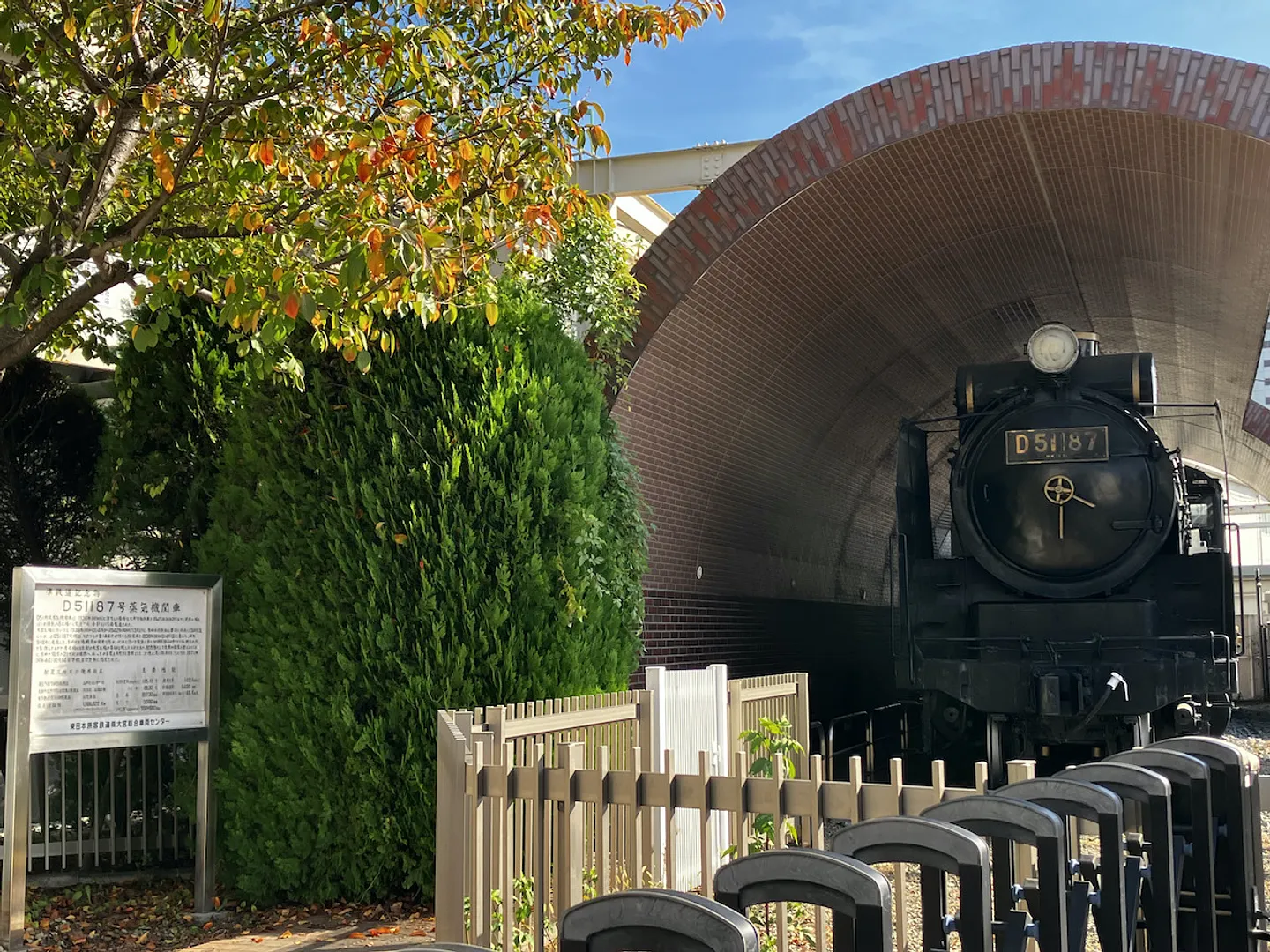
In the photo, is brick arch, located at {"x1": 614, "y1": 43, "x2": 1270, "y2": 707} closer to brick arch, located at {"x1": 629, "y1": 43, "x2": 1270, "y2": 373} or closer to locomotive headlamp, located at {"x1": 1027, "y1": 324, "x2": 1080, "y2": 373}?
brick arch, located at {"x1": 629, "y1": 43, "x2": 1270, "y2": 373}

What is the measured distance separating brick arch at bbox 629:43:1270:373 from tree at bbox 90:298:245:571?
3.13 m

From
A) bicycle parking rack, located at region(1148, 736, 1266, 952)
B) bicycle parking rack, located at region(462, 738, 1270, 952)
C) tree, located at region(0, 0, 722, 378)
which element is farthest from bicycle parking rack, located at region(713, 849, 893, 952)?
tree, located at region(0, 0, 722, 378)

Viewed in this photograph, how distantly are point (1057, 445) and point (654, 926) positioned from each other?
895 cm

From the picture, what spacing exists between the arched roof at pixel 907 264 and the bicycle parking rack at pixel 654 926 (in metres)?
7.59

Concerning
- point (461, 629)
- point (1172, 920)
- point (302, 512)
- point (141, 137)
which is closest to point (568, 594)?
point (461, 629)

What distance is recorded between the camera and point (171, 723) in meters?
6.89

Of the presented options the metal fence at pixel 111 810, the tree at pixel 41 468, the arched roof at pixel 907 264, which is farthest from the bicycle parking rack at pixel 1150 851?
the tree at pixel 41 468

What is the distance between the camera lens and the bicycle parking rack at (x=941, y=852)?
2.36 meters

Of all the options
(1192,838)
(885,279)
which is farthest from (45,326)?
(885,279)

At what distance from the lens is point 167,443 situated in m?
8.39

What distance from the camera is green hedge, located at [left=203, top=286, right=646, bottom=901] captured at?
6.74 meters

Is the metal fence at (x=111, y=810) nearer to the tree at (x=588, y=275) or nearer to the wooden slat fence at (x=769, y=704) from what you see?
the wooden slat fence at (x=769, y=704)

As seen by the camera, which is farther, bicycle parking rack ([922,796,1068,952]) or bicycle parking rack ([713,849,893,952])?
bicycle parking rack ([922,796,1068,952])

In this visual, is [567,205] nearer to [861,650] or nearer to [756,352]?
[756,352]
